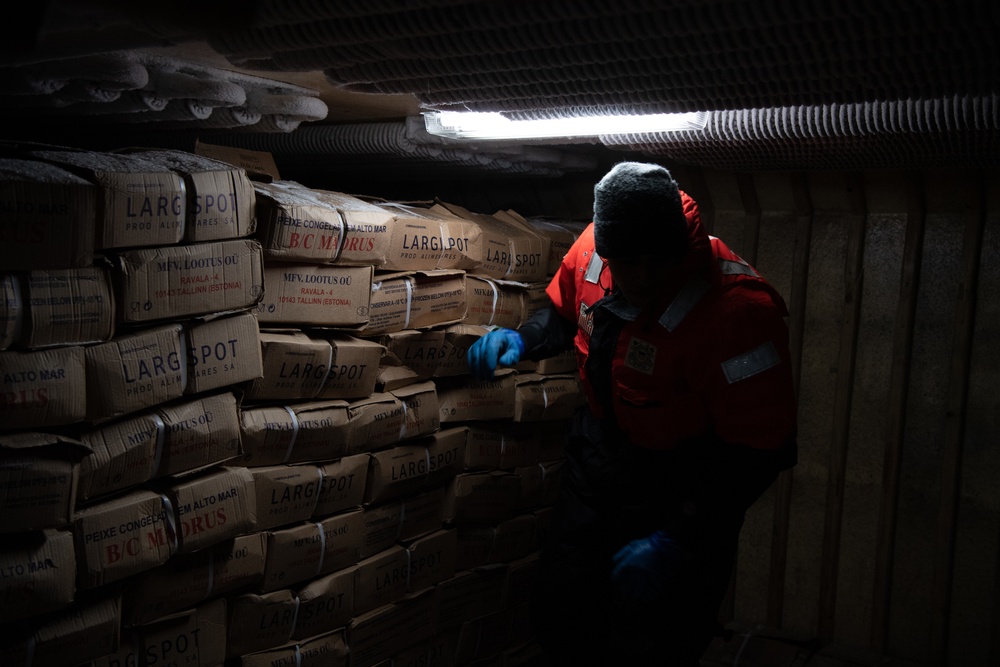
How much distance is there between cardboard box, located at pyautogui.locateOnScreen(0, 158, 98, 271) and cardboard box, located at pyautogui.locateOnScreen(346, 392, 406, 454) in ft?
3.36

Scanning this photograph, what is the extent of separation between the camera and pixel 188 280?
216 cm

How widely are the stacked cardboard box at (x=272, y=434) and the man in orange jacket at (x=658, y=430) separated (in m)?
0.49

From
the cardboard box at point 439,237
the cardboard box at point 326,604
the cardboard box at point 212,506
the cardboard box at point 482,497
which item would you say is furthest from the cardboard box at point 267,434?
the cardboard box at point 482,497

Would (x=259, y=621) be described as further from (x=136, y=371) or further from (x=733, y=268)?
(x=733, y=268)

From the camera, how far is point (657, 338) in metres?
2.54

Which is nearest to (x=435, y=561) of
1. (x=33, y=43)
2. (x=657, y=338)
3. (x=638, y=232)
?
(x=657, y=338)

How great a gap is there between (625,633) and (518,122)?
1.70m

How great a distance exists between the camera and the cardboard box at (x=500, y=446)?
327 cm

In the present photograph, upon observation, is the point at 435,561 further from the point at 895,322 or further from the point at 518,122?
the point at 895,322

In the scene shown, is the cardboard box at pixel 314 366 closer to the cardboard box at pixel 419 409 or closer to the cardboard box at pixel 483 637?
the cardboard box at pixel 419 409

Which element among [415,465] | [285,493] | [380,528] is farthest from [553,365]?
[285,493]

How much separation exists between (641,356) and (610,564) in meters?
0.78

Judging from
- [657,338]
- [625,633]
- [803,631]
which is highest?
[657,338]

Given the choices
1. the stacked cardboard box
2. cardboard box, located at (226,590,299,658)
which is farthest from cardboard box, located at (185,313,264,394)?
cardboard box, located at (226,590,299,658)
